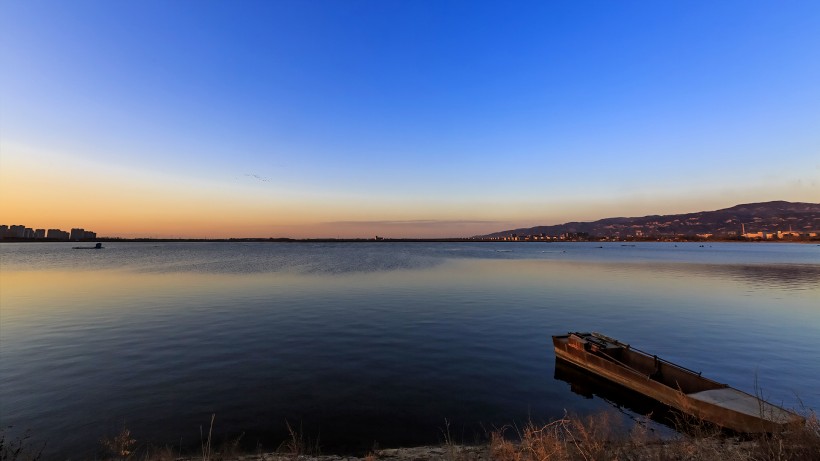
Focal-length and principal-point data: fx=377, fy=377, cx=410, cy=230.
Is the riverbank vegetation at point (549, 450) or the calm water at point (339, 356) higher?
the riverbank vegetation at point (549, 450)

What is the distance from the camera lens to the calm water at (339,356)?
48.8 feet

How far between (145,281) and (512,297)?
2178 inches

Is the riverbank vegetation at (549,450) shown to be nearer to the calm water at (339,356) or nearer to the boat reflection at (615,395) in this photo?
the calm water at (339,356)

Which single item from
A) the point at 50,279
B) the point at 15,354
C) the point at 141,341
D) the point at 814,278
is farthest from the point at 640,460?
Answer: the point at 814,278

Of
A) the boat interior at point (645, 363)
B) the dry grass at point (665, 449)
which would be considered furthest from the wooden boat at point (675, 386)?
the dry grass at point (665, 449)

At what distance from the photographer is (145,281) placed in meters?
58.8

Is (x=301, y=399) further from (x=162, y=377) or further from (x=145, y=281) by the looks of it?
(x=145, y=281)

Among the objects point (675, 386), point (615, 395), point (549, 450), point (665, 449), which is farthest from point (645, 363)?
point (549, 450)

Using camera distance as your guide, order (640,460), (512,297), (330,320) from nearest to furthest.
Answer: (640,460)
(330,320)
(512,297)

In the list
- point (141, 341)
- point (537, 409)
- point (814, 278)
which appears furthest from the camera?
point (814, 278)

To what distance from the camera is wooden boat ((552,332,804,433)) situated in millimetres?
13102

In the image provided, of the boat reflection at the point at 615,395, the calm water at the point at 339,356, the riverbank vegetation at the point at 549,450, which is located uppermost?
the riverbank vegetation at the point at 549,450

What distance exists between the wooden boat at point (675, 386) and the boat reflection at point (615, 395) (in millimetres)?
324

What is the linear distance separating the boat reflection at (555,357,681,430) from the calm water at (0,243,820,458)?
912 mm
